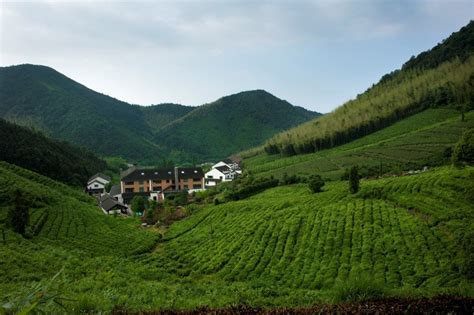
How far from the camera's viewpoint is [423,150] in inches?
2457

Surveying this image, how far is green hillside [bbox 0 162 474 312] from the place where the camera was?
739 inches

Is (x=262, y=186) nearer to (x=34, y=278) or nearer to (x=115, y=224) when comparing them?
(x=115, y=224)

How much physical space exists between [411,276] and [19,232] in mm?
29957

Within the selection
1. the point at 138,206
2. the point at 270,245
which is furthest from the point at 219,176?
the point at 270,245

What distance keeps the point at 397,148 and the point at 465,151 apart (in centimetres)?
2508

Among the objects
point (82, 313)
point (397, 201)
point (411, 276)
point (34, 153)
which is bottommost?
point (411, 276)

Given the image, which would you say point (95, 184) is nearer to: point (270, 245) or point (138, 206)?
point (138, 206)

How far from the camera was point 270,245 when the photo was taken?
30.3 metres

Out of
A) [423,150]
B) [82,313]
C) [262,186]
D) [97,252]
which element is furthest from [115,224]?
[423,150]

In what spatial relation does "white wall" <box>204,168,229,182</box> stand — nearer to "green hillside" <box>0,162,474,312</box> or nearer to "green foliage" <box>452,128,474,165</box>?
"green hillside" <box>0,162,474,312</box>

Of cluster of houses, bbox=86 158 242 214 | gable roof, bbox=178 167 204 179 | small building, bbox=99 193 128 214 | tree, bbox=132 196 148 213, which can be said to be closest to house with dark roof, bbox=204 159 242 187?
gable roof, bbox=178 167 204 179

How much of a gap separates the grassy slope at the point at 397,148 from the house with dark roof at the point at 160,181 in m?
14.1

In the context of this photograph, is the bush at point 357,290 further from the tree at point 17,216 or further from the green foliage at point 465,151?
the green foliage at point 465,151

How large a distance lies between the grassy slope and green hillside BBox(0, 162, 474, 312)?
19.1 meters
